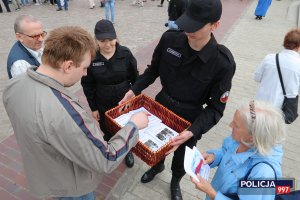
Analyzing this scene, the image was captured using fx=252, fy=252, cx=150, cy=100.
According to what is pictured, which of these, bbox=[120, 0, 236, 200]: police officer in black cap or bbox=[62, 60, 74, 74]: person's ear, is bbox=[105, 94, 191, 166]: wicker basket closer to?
bbox=[120, 0, 236, 200]: police officer in black cap

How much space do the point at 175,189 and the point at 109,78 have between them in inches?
64.7

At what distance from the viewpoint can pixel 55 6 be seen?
12555 millimetres

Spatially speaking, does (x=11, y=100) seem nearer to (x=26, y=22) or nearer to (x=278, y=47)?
(x=26, y=22)

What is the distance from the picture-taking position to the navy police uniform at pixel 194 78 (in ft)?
7.49

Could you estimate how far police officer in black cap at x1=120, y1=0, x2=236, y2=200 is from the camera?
2109 millimetres

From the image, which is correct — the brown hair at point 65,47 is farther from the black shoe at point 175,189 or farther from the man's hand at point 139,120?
the black shoe at point 175,189

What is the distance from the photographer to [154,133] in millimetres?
2404

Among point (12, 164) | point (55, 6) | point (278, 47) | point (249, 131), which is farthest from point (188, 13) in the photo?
point (55, 6)

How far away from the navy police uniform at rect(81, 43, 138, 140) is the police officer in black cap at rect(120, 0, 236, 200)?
53cm

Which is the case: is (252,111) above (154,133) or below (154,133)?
above

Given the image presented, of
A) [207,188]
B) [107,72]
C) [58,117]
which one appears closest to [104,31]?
[107,72]

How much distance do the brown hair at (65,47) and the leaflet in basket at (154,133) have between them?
3.14 ft

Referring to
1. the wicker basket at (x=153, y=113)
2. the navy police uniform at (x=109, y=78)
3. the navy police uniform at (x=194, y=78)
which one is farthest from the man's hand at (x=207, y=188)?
the navy police uniform at (x=109, y=78)

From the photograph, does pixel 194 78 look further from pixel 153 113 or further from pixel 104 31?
pixel 104 31
